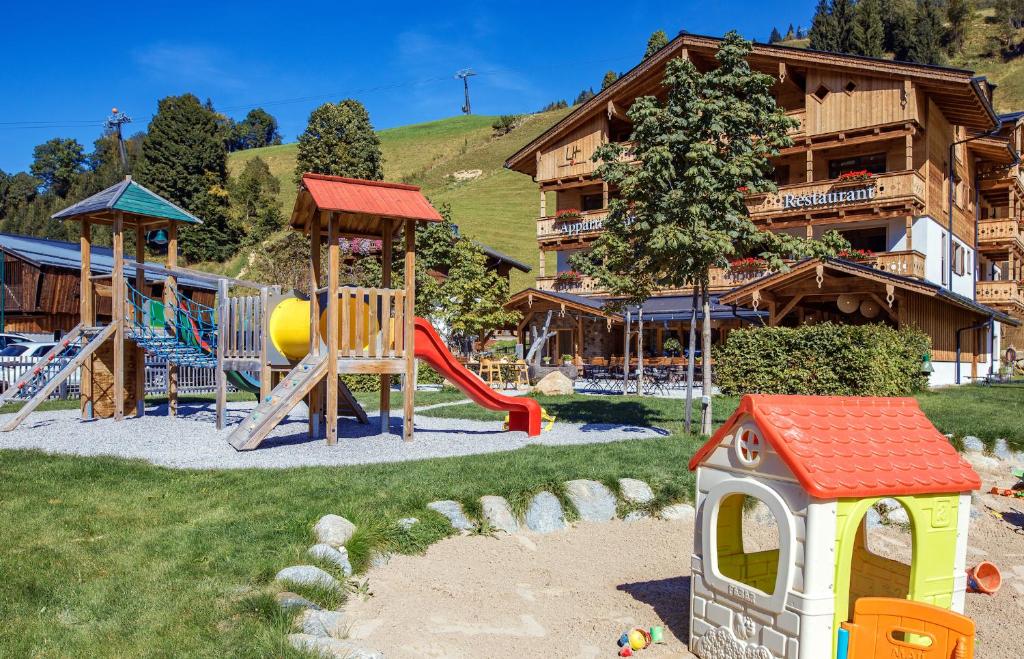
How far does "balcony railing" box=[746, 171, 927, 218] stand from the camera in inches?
1038

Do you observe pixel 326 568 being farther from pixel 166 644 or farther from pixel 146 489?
pixel 146 489

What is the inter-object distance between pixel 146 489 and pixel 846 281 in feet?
66.4

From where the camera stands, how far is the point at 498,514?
749 centimetres

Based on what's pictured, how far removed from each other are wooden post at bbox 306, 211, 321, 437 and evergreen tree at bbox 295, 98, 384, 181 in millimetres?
43421

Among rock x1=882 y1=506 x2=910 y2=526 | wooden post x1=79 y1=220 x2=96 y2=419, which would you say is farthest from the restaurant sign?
wooden post x1=79 y1=220 x2=96 y2=419

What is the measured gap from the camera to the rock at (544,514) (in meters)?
7.64

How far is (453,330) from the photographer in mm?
30453

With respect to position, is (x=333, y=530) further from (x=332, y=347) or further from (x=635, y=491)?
(x=332, y=347)

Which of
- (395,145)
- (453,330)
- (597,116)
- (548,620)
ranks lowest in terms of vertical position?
(548,620)

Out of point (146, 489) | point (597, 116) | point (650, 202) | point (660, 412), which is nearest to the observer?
point (146, 489)

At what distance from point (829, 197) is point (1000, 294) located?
8.65 metres

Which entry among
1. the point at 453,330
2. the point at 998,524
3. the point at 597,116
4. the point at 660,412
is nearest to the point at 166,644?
the point at 998,524

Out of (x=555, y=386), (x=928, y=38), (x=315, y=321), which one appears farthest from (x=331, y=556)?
(x=928, y=38)

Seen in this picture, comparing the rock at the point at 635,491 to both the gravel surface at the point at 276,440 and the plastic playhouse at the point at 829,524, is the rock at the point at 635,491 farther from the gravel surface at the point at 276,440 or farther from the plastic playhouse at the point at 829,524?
the plastic playhouse at the point at 829,524
